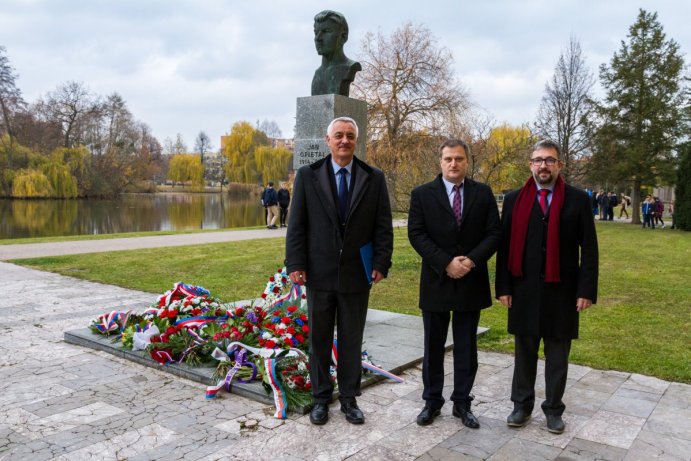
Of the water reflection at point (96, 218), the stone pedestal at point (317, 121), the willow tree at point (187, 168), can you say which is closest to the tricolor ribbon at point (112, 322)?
the stone pedestal at point (317, 121)

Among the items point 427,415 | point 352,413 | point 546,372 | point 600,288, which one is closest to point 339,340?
point 352,413

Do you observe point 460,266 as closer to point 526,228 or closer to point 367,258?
point 526,228

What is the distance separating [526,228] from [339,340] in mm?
1490

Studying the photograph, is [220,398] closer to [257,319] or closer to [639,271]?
[257,319]

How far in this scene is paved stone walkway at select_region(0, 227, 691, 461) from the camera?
11.1 feet

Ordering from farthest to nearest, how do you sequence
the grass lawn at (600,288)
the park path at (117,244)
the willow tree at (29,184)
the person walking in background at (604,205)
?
1. the willow tree at (29,184)
2. the person walking in background at (604,205)
3. the park path at (117,244)
4. the grass lawn at (600,288)

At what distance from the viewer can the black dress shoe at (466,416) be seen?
3768 millimetres

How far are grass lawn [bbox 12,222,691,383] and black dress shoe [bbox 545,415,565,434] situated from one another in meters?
1.76

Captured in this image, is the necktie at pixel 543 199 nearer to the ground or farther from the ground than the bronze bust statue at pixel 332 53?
nearer to the ground

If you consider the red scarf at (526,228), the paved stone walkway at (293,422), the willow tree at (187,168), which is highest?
the willow tree at (187,168)

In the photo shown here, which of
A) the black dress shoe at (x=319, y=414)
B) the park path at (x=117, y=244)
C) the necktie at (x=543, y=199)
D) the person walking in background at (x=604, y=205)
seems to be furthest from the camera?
the person walking in background at (x=604, y=205)

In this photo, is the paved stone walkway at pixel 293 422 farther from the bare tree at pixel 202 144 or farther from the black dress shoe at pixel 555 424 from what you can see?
the bare tree at pixel 202 144

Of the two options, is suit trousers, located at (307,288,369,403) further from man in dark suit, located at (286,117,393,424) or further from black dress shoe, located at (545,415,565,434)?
black dress shoe, located at (545,415,565,434)

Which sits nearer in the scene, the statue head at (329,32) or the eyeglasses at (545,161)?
the eyeglasses at (545,161)
